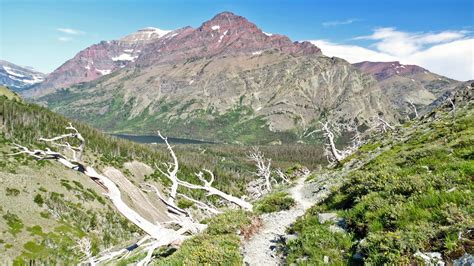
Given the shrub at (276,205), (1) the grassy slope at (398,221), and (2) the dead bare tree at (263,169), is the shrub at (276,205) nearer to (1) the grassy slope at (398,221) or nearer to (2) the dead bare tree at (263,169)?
(1) the grassy slope at (398,221)

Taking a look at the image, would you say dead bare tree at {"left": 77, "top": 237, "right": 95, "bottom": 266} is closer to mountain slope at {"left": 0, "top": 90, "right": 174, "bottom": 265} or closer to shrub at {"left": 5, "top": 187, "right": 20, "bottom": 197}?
mountain slope at {"left": 0, "top": 90, "right": 174, "bottom": 265}

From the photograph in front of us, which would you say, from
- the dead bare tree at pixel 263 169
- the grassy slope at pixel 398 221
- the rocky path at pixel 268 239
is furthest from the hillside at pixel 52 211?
the grassy slope at pixel 398 221

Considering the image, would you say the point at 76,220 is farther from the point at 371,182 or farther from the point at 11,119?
the point at 371,182

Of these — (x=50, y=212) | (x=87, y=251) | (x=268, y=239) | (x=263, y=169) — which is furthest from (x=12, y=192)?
(x=268, y=239)

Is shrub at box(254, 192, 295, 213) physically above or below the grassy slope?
below

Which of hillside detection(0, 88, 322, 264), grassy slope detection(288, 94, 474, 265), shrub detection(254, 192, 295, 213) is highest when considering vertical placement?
grassy slope detection(288, 94, 474, 265)

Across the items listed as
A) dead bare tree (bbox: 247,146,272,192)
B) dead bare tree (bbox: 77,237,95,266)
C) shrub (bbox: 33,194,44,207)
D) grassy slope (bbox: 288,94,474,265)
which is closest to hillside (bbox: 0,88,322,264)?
shrub (bbox: 33,194,44,207)

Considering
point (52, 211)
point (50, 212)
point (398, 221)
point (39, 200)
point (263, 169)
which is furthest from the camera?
point (39, 200)

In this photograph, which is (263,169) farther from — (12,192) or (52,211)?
(12,192)

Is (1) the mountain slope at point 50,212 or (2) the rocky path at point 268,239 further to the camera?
(1) the mountain slope at point 50,212

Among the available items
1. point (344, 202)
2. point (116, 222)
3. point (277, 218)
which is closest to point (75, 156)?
point (277, 218)

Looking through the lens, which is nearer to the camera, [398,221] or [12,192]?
[398,221]

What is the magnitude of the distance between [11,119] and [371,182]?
223 metres

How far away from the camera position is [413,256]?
791 cm
